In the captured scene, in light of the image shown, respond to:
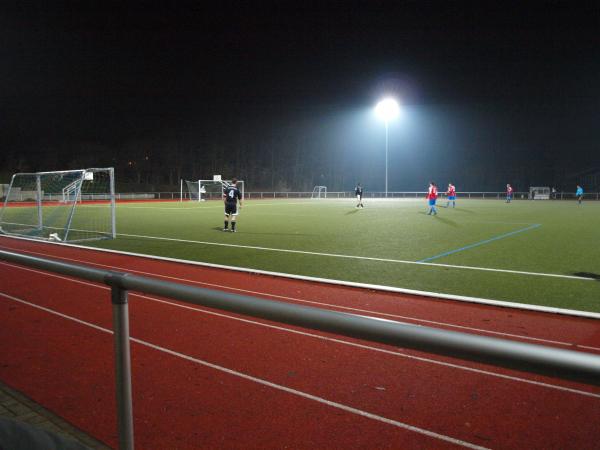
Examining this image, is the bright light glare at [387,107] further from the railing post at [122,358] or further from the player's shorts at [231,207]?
the railing post at [122,358]

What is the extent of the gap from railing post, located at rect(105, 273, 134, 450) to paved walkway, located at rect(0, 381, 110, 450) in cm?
122

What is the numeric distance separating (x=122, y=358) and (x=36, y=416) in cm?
206

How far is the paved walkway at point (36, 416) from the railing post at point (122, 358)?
3.99 ft

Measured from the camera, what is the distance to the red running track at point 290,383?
3.31m

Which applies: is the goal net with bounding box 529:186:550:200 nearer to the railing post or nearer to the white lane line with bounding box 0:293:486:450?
the white lane line with bounding box 0:293:486:450

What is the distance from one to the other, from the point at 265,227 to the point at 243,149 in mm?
75321

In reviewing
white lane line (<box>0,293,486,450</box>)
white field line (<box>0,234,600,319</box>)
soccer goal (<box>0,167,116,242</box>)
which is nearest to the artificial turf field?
white field line (<box>0,234,600,319</box>)

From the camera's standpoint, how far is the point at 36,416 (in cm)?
357

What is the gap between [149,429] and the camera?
3.41 m

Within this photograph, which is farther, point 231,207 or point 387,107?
point 387,107

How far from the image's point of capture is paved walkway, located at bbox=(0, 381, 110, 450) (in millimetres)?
3275

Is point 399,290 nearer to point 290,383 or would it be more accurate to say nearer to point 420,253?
point 290,383

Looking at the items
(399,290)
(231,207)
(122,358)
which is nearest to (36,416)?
(122,358)

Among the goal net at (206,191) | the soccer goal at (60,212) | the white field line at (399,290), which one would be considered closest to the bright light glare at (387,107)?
the goal net at (206,191)
